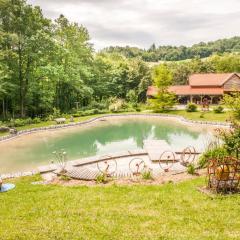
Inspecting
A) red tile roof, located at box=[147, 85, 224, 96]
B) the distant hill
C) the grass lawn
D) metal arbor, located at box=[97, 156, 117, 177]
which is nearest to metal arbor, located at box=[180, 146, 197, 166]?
Answer: metal arbor, located at box=[97, 156, 117, 177]

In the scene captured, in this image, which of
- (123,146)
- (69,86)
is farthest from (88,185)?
(69,86)

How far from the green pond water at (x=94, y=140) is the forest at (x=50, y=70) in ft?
24.0

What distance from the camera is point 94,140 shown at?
25750 millimetres

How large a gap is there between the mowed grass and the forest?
21.4 meters

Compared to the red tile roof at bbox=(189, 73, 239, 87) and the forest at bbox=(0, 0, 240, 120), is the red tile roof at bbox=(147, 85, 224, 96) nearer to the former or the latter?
the red tile roof at bbox=(189, 73, 239, 87)

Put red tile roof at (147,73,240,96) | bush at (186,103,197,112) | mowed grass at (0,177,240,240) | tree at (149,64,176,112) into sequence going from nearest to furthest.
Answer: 1. mowed grass at (0,177,240,240)
2. bush at (186,103,197,112)
3. tree at (149,64,176,112)
4. red tile roof at (147,73,240,96)

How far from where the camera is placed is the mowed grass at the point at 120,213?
6.58 metres

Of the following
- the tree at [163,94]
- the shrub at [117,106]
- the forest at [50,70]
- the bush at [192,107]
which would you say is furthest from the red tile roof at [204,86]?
the bush at [192,107]

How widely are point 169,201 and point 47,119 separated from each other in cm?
2672

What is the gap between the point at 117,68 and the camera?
176 ft

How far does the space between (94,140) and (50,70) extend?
1252 cm

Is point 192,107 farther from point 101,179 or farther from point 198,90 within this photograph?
point 101,179

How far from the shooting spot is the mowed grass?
259 inches

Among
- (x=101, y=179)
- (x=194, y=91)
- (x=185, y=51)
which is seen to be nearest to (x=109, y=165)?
(x=101, y=179)
